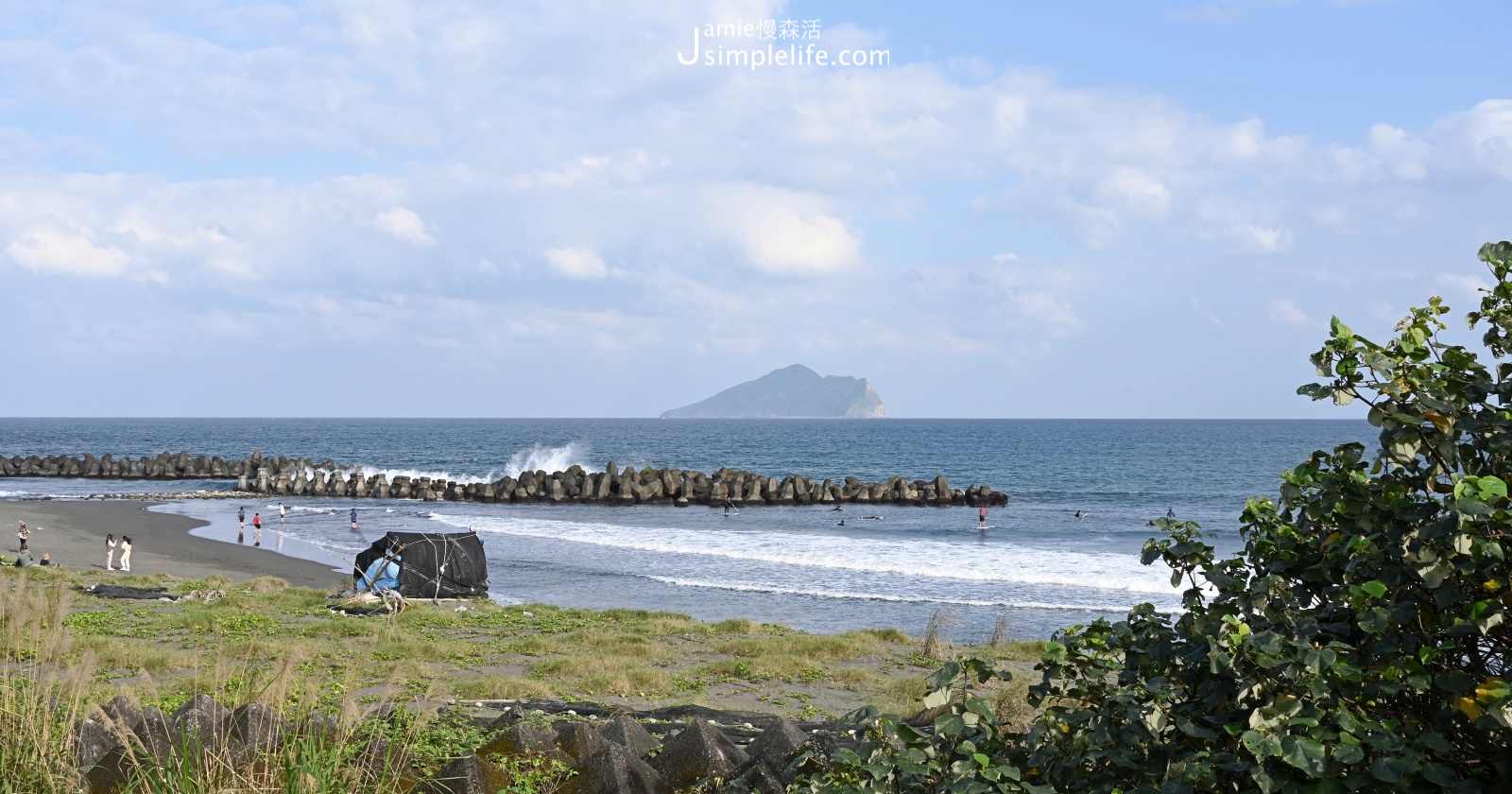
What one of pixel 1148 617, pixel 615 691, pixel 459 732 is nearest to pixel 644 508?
pixel 615 691

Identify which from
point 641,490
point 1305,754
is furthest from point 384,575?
point 641,490

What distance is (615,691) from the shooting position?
11.7 m

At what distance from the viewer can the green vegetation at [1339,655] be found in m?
2.50

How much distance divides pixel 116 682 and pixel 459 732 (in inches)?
236

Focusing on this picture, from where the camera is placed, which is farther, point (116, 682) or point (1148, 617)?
point (116, 682)

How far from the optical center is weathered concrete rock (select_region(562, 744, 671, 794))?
18.6 feet

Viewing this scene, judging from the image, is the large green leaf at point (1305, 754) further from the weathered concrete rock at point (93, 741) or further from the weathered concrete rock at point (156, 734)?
the weathered concrete rock at point (93, 741)

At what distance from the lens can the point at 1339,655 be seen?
2.75 meters

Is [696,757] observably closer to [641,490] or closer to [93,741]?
[93,741]

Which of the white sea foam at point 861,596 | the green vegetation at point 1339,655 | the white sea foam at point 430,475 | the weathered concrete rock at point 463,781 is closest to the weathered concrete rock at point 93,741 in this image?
the weathered concrete rock at point 463,781

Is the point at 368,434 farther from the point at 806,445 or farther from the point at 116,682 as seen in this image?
the point at 116,682

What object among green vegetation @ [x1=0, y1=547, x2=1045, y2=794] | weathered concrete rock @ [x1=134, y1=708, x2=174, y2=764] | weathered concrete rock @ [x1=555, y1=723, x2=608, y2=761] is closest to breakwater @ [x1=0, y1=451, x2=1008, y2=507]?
green vegetation @ [x1=0, y1=547, x2=1045, y2=794]

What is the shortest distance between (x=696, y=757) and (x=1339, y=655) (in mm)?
3993

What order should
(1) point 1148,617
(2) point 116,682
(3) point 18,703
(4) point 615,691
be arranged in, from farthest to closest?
(4) point 615,691 → (2) point 116,682 → (3) point 18,703 → (1) point 1148,617
